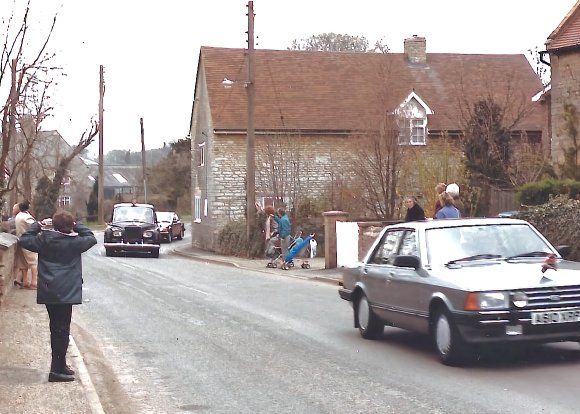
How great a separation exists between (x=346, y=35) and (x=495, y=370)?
62525mm

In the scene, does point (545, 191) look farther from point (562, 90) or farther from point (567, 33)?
point (567, 33)

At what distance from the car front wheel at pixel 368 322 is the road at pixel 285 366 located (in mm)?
136

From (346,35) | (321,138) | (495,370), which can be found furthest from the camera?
(346,35)

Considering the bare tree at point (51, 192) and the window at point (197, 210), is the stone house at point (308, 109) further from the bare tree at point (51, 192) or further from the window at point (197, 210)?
the bare tree at point (51, 192)

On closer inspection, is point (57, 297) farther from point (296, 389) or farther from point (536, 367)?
point (536, 367)

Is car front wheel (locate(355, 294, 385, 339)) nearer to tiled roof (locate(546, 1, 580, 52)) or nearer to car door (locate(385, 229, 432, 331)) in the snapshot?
car door (locate(385, 229, 432, 331))

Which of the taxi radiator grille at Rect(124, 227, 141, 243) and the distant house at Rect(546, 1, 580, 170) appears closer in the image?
the distant house at Rect(546, 1, 580, 170)

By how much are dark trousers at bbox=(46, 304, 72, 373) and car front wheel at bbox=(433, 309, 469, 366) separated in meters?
3.85

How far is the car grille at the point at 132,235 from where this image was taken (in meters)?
34.1

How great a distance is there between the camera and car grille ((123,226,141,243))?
112 ft

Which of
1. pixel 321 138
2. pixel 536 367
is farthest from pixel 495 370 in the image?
pixel 321 138

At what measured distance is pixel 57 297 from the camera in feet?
29.9

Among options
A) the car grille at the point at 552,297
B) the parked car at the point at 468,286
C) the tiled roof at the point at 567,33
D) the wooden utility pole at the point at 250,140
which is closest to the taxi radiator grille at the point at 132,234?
the wooden utility pole at the point at 250,140

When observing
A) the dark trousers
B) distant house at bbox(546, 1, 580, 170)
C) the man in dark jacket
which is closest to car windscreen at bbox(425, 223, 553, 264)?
the man in dark jacket
